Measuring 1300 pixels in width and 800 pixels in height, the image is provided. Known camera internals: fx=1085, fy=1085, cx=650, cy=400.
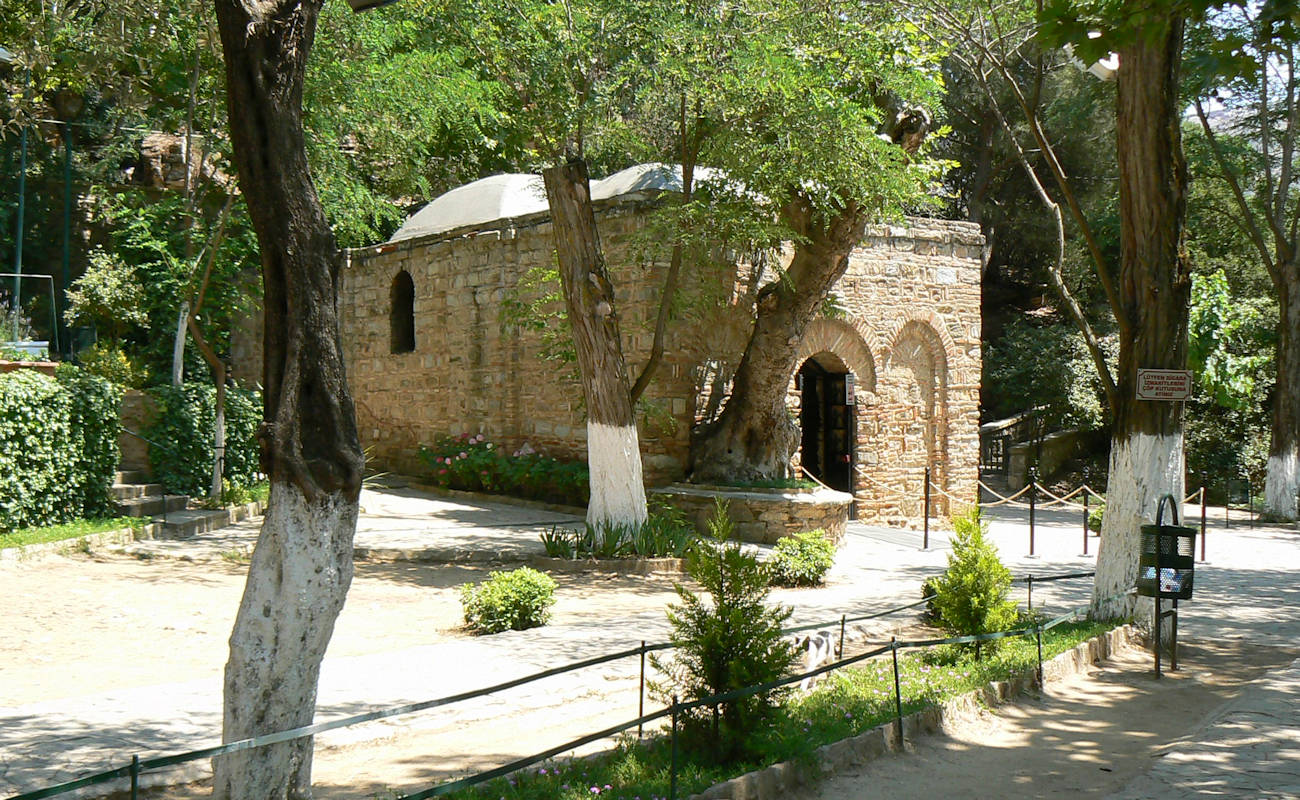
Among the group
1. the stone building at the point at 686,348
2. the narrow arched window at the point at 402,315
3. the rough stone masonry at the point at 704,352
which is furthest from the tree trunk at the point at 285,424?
the narrow arched window at the point at 402,315

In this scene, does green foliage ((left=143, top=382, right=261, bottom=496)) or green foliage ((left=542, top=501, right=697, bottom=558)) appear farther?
green foliage ((left=143, top=382, right=261, bottom=496))

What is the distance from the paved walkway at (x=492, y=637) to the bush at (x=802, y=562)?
0.26 metres

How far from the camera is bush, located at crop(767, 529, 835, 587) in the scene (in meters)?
11.0

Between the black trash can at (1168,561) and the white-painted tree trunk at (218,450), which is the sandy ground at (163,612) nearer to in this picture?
the white-painted tree trunk at (218,450)

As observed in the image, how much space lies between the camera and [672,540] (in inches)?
468

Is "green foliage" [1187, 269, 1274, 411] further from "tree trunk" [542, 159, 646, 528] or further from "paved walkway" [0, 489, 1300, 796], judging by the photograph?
"tree trunk" [542, 159, 646, 528]

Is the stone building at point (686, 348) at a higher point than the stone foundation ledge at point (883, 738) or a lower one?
higher

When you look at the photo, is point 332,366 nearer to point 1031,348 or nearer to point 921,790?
point 921,790

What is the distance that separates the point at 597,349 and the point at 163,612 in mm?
4971

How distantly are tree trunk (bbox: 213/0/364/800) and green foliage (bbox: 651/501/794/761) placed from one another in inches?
64.6

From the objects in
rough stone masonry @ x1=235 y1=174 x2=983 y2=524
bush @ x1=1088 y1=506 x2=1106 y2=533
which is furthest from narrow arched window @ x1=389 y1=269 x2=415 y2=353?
bush @ x1=1088 y1=506 x2=1106 y2=533

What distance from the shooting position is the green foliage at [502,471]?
48.9 feet

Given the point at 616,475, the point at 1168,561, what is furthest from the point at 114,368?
the point at 1168,561

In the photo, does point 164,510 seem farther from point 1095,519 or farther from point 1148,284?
point 1095,519
